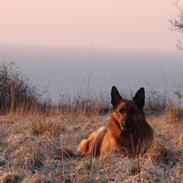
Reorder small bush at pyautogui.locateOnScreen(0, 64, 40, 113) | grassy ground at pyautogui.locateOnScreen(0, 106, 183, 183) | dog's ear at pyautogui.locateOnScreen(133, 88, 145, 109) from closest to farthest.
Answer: grassy ground at pyautogui.locateOnScreen(0, 106, 183, 183)
dog's ear at pyautogui.locateOnScreen(133, 88, 145, 109)
small bush at pyautogui.locateOnScreen(0, 64, 40, 113)

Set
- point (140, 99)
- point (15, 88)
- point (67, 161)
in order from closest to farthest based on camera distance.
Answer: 1. point (67, 161)
2. point (140, 99)
3. point (15, 88)

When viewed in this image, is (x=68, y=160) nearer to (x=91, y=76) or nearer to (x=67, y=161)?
(x=67, y=161)

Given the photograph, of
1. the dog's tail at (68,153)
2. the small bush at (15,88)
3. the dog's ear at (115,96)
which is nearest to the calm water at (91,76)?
the small bush at (15,88)

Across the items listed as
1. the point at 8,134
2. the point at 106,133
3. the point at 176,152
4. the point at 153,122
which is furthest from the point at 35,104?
the point at 176,152

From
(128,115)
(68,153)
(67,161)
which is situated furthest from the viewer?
(68,153)

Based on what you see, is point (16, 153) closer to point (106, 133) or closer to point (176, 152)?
point (106, 133)

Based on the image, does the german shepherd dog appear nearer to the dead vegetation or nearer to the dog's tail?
the dog's tail

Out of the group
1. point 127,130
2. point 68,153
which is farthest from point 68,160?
point 127,130

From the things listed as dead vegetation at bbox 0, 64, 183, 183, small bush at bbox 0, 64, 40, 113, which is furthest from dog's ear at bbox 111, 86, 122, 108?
small bush at bbox 0, 64, 40, 113

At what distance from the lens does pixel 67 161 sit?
22.2 ft

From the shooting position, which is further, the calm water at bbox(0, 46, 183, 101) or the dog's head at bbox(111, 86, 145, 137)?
the calm water at bbox(0, 46, 183, 101)

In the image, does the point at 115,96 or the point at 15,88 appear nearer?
the point at 115,96

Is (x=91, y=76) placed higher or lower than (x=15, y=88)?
lower

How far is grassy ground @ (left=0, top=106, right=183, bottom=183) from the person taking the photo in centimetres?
581
